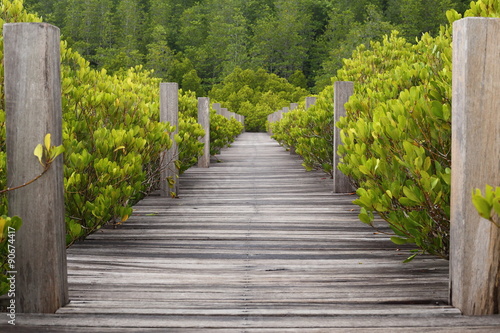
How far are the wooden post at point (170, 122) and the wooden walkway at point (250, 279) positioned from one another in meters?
0.96

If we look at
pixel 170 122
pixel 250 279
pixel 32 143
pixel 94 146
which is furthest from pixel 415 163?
pixel 170 122

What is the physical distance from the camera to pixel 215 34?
237ft

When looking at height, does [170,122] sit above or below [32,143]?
above

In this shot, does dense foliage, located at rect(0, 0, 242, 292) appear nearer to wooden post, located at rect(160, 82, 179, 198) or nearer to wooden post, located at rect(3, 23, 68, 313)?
wooden post, located at rect(3, 23, 68, 313)

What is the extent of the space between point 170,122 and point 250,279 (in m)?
3.66

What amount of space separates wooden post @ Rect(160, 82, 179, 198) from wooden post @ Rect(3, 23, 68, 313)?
3832 mm

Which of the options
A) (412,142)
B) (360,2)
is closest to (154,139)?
(412,142)

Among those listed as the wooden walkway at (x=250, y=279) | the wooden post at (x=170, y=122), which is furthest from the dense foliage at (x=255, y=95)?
the wooden walkway at (x=250, y=279)

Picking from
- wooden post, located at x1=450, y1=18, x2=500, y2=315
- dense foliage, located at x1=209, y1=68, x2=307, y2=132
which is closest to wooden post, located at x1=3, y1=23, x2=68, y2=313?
wooden post, located at x1=450, y1=18, x2=500, y2=315

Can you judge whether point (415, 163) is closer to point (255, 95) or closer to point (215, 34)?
point (255, 95)

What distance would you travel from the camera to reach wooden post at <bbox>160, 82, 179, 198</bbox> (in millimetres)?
6488

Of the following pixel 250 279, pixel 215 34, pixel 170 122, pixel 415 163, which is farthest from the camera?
pixel 215 34

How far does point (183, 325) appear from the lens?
252cm

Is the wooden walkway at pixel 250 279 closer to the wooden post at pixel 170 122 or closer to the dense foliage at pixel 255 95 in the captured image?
the wooden post at pixel 170 122
